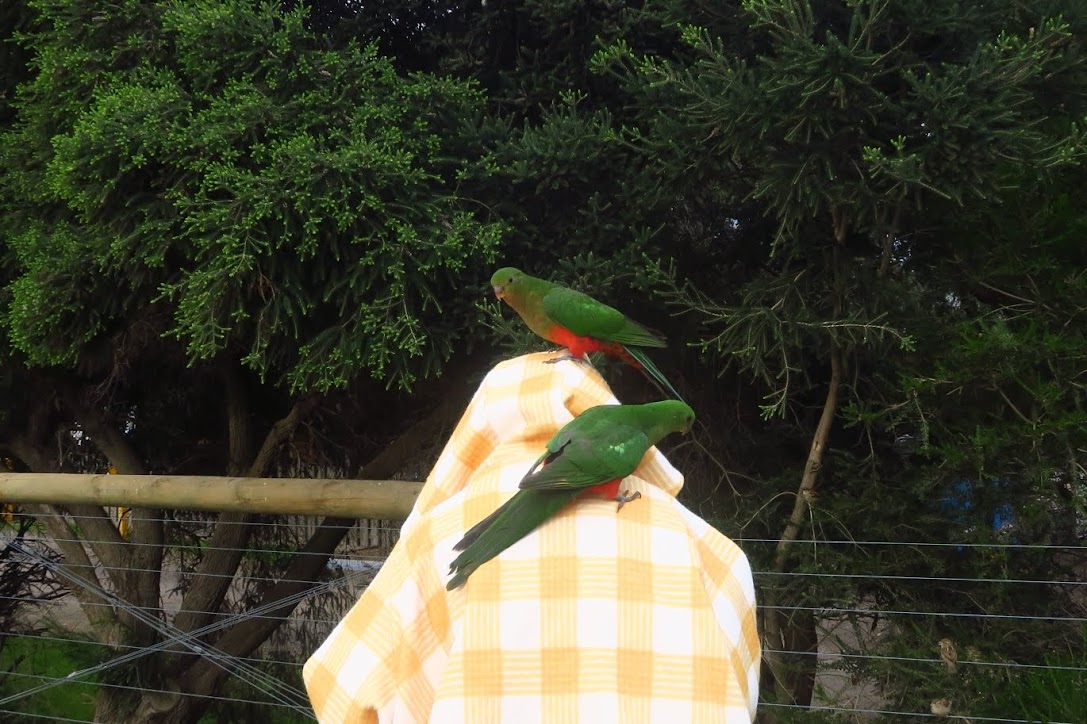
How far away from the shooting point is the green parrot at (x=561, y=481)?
95cm

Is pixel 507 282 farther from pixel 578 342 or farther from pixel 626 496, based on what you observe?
pixel 626 496

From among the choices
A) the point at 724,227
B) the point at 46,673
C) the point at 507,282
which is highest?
the point at 724,227

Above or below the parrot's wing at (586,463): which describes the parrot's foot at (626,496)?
below

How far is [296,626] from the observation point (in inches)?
205

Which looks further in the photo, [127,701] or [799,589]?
[127,701]

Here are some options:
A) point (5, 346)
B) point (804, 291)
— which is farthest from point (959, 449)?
point (5, 346)

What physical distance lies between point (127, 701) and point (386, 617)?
3.84m

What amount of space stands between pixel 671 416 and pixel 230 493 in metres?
1.53

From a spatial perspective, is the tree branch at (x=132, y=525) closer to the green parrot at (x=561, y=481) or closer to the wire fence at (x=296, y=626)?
the wire fence at (x=296, y=626)

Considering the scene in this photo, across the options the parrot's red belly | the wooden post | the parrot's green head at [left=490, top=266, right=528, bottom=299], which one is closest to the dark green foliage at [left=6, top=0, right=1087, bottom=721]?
the wooden post

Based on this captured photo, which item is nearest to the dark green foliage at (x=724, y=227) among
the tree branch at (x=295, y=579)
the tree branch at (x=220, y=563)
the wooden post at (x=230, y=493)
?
the wooden post at (x=230, y=493)

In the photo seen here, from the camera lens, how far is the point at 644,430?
45.4 inches

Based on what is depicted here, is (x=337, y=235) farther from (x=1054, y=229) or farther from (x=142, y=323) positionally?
(x=1054, y=229)

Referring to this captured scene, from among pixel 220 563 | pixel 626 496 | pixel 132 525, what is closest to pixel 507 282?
pixel 626 496
